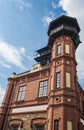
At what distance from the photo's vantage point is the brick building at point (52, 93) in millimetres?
13953

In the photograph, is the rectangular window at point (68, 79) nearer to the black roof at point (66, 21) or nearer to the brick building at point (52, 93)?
the brick building at point (52, 93)

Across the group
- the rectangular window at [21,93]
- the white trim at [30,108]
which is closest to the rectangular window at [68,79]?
the white trim at [30,108]

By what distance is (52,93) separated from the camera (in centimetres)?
1529

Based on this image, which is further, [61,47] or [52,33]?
[52,33]

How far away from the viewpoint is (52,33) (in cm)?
2027

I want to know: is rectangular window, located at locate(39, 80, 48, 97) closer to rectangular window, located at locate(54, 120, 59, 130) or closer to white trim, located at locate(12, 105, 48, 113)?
white trim, located at locate(12, 105, 48, 113)

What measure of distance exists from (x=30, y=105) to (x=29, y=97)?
1213 mm

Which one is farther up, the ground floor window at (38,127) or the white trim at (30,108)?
the white trim at (30,108)

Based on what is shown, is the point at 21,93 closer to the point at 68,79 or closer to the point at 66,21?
the point at 68,79

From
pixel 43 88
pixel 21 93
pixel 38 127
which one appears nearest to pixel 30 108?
pixel 38 127

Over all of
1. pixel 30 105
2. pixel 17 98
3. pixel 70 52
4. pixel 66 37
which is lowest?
pixel 30 105

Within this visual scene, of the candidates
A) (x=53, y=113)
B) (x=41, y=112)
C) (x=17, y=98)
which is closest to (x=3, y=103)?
(x=17, y=98)

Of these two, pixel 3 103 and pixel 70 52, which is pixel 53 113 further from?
pixel 3 103

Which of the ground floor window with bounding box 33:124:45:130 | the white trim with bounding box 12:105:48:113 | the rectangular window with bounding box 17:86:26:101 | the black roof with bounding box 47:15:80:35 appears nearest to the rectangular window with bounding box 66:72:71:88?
the white trim with bounding box 12:105:48:113
